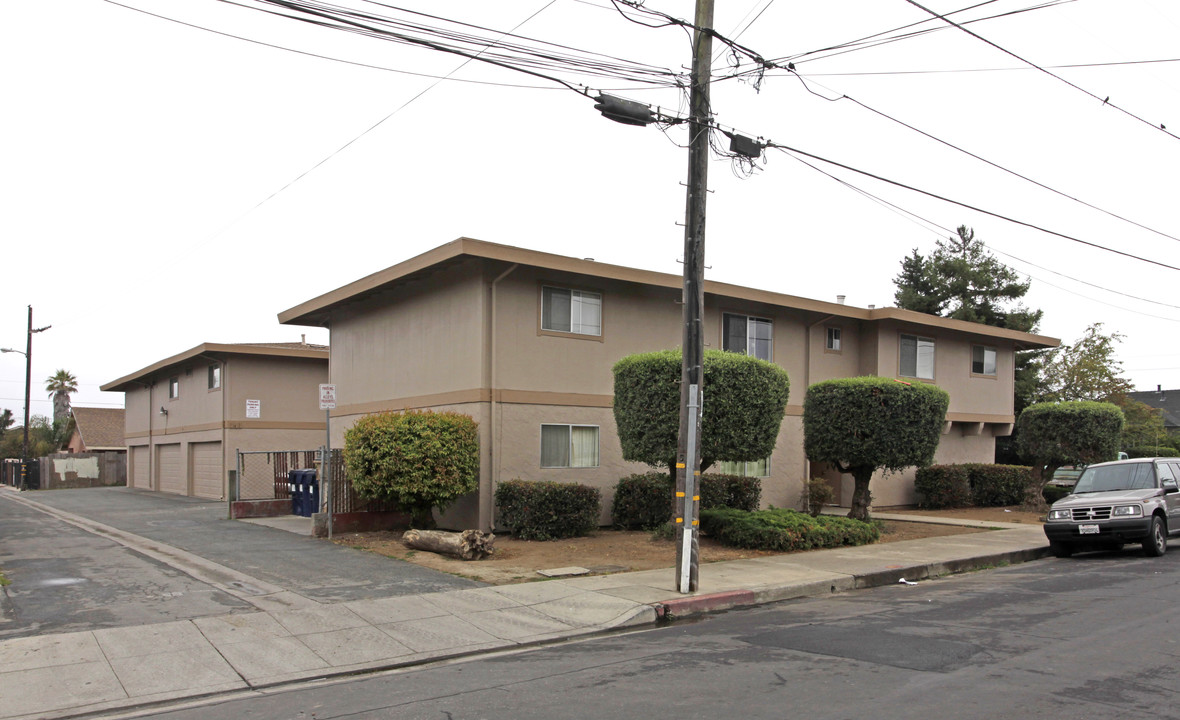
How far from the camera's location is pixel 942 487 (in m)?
24.6

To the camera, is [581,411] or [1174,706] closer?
[1174,706]

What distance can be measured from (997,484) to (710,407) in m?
15.4

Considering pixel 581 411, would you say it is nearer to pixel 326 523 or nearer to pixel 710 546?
pixel 710 546

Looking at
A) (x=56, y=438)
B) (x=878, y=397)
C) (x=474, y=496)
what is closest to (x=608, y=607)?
(x=474, y=496)

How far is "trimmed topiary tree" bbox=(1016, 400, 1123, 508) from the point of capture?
22922 millimetres

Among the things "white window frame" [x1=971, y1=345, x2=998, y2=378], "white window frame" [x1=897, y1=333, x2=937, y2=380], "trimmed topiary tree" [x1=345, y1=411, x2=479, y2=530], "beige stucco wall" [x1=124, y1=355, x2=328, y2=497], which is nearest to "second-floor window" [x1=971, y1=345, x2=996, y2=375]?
"white window frame" [x1=971, y1=345, x2=998, y2=378]

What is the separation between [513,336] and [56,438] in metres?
66.5

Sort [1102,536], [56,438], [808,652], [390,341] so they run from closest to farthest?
[808,652]
[1102,536]
[390,341]
[56,438]

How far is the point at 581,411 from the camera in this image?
17.6 meters

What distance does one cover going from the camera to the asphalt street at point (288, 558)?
11.2m

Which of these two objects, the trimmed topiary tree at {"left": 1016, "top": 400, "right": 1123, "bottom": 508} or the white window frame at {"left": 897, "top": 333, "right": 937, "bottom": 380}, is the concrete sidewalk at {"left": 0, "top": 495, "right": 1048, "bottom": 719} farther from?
the trimmed topiary tree at {"left": 1016, "top": 400, "right": 1123, "bottom": 508}

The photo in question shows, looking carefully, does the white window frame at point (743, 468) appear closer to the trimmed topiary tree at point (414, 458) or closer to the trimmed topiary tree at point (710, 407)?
the trimmed topiary tree at point (710, 407)

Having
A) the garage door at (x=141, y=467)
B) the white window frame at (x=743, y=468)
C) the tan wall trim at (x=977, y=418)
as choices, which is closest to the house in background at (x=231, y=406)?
the garage door at (x=141, y=467)

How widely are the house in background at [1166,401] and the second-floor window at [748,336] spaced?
56915 millimetres
